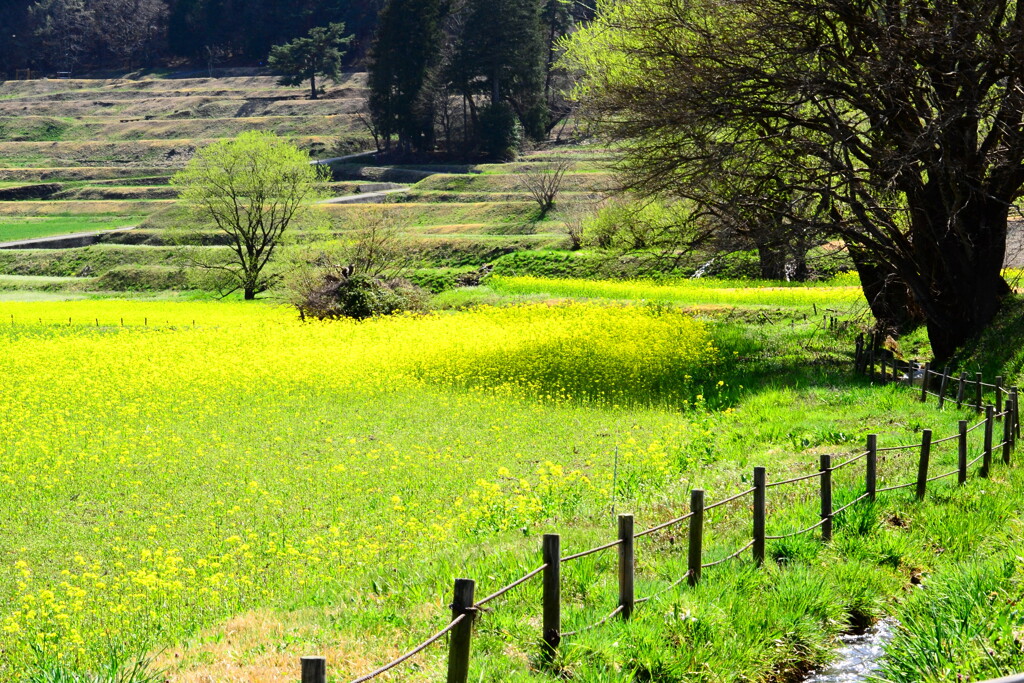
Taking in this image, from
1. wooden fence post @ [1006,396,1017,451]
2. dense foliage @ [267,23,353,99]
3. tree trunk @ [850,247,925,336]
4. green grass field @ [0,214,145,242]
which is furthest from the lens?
dense foliage @ [267,23,353,99]

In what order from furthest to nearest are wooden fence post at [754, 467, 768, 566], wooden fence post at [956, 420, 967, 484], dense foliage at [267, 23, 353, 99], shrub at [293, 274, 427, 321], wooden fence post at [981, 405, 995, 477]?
dense foliage at [267, 23, 353, 99] → shrub at [293, 274, 427, 321] → wooden fence post at [981, 405, 995, 477] → wooden fence post at [956, 420, 967, 484] → wooden fence post at [754, 467, 768, 566]

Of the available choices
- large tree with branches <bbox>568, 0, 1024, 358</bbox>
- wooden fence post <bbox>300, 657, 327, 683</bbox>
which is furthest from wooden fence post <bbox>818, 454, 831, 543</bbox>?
large tree with branches <bbox>568, 0, 1024, 358</bbox>

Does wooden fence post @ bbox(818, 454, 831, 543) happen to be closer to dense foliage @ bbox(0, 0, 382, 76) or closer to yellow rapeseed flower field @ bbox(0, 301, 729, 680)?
yellow rapeseed flower field @ bbox(0, 301, 729, 680)

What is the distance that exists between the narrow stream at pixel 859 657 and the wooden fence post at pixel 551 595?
7.26 ft

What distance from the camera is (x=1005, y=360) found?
1912 cm

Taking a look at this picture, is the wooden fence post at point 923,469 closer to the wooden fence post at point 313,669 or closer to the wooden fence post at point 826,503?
the wooden fence post at point 826,503

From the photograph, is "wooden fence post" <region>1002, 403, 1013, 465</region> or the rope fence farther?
"wooden fence post" <region>1002, 403, 1013, 465</region>

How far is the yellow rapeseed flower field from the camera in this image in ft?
33.5

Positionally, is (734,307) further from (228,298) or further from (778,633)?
(228,298)

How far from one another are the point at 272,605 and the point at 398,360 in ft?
56.4

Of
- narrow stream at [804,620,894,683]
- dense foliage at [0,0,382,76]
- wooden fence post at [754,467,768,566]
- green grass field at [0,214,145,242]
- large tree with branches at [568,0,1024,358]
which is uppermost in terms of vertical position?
dense foliage at [0,0,382,76]

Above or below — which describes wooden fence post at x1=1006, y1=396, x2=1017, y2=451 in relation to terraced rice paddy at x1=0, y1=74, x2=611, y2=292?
below

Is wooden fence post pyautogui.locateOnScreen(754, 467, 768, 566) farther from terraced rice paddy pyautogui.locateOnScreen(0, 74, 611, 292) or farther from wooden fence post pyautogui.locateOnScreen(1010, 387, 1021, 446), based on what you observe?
terraced rice paddy pyautogui.locateOnScreen(0, 74, 611, 292)

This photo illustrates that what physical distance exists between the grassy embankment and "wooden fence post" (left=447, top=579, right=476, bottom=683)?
3.00 feet
